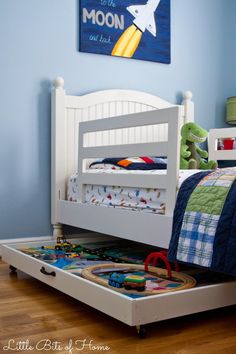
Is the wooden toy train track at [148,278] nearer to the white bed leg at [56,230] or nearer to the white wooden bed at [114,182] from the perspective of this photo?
the white wooden bed at [114,182]

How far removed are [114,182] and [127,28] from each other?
1249 mm

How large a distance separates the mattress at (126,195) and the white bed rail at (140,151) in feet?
0.11

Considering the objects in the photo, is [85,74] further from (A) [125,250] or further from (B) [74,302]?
(B) [74,302]

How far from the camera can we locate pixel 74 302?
1.87 meters

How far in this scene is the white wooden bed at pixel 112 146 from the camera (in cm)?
199

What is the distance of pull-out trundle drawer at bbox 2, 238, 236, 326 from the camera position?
4.81 feet

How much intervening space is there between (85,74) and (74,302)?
1.60 metres

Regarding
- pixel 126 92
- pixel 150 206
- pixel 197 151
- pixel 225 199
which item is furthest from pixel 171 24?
pixel 225 199

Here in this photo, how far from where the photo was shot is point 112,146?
2373 millimetres

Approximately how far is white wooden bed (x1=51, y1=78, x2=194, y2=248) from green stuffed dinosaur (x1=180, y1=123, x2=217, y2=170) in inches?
7.8

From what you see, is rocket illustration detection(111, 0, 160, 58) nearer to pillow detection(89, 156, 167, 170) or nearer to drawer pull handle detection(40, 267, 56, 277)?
pillow detection(89, 156, 167, 170)

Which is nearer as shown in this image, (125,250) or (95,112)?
(125,250)

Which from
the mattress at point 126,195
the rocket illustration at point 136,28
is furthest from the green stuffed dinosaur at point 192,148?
the rocket illustration at point 136,28

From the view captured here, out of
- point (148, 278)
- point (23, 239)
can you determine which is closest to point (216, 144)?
point (23, 239)
